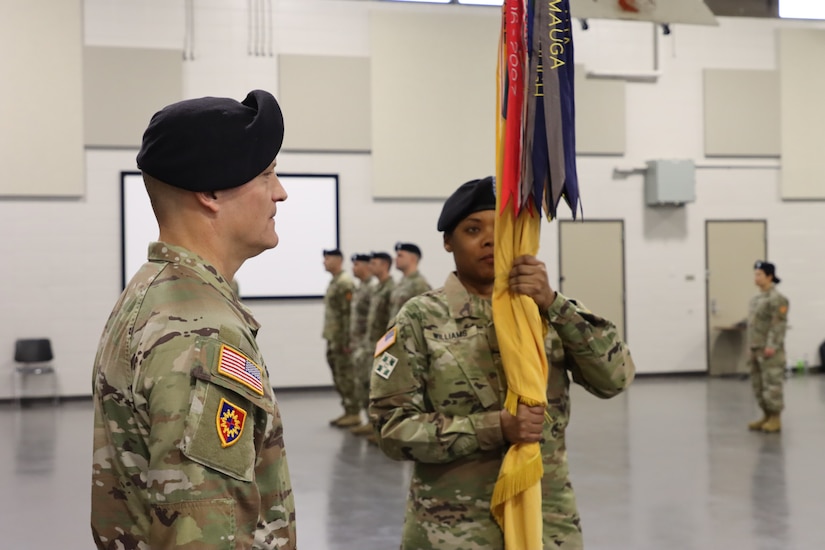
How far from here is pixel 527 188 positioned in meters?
2.17

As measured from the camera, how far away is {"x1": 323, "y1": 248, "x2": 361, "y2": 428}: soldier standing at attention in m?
9.76

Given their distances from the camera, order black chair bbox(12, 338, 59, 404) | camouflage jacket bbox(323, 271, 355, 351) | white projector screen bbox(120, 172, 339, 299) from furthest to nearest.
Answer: white projector screen bbox(120, 172, 339, 299) → black chair bbox(12, 338, 59, 404) → camouflage jacket bbox(323, 271, 355, 351)

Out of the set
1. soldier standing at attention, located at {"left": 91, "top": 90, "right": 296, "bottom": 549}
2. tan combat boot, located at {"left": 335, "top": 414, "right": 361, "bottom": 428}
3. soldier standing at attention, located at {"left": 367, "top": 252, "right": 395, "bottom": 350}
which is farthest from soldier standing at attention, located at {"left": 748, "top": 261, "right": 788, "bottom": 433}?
soldier standing at attention, located at {"left": 91, "top": 90, "right": 296, "bottom": 549}

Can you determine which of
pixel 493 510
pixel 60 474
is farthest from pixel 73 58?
pixel 493 510

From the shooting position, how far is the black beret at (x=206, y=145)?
127 cm

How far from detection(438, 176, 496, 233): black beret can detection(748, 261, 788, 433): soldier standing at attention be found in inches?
290

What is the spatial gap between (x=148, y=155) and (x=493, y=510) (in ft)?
4.22

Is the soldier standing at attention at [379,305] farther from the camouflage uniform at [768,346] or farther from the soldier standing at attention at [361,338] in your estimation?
the camouflage uniform at [768,346]

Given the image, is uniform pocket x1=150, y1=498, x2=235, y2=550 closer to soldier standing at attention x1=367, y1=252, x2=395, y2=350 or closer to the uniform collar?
the uniform collar

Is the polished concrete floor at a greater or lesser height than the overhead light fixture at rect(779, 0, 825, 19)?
lesser

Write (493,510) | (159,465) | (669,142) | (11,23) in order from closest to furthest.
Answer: (159,465) < (493,510) < (11,23) < (669,142)

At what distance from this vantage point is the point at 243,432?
1.17 m

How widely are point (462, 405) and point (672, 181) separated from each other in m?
11.5

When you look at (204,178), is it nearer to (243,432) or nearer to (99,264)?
(243,432)
